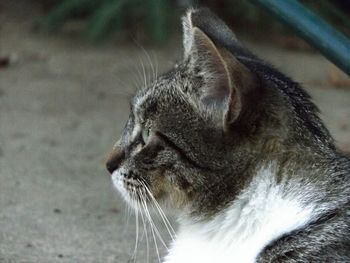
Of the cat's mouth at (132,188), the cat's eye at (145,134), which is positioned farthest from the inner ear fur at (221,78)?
the cat's mouth at (132,188)

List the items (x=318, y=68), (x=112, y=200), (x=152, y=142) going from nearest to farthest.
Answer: (x=152, y=142), (x=112, y=200), (x=318, y=68)

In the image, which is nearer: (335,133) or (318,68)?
(335,133)

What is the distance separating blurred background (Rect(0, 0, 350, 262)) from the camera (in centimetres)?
390

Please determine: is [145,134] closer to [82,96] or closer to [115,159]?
[115,159]

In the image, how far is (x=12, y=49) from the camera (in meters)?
6.01

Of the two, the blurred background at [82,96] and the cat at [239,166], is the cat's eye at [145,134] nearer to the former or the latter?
the cat at [239,166]

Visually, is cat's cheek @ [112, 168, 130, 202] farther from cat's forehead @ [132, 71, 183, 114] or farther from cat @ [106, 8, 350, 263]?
cat's forehead @ [132, 71, 183, 114]

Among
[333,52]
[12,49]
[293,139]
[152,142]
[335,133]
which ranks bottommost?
[12,49]

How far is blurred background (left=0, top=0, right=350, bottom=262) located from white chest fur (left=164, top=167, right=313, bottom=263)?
0.85 m

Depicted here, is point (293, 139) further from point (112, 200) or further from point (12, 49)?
point (12, 49)

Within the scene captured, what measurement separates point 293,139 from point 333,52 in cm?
40

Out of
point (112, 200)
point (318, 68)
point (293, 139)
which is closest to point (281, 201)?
point (293, 139)

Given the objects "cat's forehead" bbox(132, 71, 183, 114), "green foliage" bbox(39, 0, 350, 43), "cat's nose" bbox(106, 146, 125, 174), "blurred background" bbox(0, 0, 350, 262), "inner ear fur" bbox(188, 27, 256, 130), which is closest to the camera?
"inner ear fur" bbox(188, 27, 256, 130)

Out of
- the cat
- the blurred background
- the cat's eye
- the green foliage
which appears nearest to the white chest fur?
the cat
